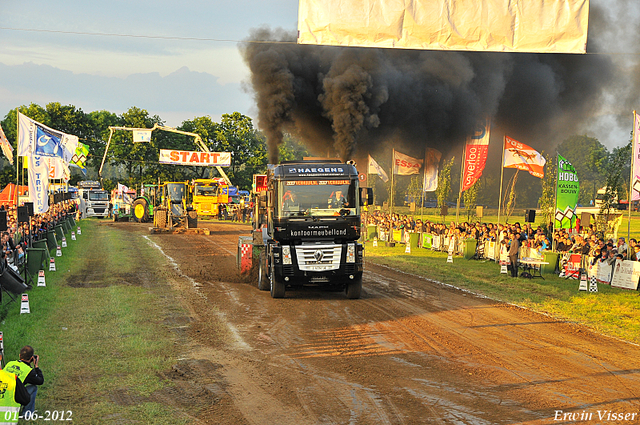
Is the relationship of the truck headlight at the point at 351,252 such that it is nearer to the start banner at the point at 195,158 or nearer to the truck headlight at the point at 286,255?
the truck headlight at the point at 286,255

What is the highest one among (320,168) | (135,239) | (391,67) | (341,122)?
(391,67)

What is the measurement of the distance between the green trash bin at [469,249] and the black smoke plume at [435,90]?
770 cm

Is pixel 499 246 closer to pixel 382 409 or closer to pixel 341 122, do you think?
pixel 341 122

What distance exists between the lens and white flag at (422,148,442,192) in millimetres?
30172

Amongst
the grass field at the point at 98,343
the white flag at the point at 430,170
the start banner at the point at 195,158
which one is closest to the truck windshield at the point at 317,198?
the grass field at the point at 98,343

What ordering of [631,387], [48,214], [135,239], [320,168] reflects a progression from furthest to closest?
[135,239] → [48,214] → [320,168] → [631,387]

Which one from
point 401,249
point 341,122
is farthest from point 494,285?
point 401,249

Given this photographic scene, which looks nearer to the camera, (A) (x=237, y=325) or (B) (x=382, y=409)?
(B) (x=382, y=409)

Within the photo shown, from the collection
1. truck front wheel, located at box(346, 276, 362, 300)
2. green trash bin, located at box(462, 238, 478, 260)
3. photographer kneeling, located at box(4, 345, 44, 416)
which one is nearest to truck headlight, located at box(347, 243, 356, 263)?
truck front wheel, located at box(346, 276, 362, 300)

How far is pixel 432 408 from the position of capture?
7.27m

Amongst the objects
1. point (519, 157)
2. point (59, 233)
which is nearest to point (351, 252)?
point (519, 157)

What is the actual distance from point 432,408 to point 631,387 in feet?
10.6

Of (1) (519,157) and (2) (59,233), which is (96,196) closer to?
(2) (59,233)

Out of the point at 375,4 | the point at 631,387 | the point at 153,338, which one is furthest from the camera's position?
the point at 153,338
